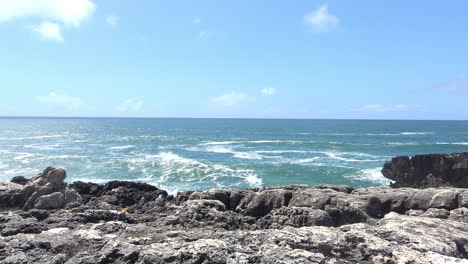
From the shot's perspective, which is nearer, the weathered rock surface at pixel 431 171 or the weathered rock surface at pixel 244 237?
the weathered rock surface at pixel 244 237

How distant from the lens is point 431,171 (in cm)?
2925

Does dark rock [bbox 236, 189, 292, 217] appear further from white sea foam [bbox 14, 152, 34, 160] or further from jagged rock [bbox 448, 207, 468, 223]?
white sea foam [bbox 14, 152, 34, 160]

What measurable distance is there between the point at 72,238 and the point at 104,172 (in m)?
33.4

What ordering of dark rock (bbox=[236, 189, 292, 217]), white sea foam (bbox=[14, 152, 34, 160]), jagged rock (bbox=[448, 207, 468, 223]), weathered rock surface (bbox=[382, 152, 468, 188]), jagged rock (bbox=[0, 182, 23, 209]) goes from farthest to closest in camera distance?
white sea foam (bbox=[14, 152, 34, 160]), weathered rock surface (bbox=[382, 152, 468, 188]), jagged rock (bbox=[0, 182, 23, 209]), dark rock (bbox=[236, 189, 292, 217]), jagged rock (bbox=[448, 207, 468, 223])

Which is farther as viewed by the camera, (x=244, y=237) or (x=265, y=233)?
(x=265, y=233)

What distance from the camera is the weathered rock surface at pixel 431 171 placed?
89.8 feet

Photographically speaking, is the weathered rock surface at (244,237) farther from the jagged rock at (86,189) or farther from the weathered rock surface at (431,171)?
the weathered rock surface at (431,171)

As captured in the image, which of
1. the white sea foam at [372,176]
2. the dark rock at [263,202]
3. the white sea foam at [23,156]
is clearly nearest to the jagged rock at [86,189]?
the dark rock at [263,202]

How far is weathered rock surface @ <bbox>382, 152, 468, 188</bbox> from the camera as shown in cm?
2738

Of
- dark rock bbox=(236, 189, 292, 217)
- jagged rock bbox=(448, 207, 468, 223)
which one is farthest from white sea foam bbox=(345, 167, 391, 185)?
jagged rock bbox=(448, 207, 468, 223)

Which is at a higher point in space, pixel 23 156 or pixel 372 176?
pixel 372 176

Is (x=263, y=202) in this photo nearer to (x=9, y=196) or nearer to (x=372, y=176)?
(x=9, y=196)

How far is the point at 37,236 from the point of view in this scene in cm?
773

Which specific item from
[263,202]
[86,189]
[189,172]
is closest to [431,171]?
[263,202]
